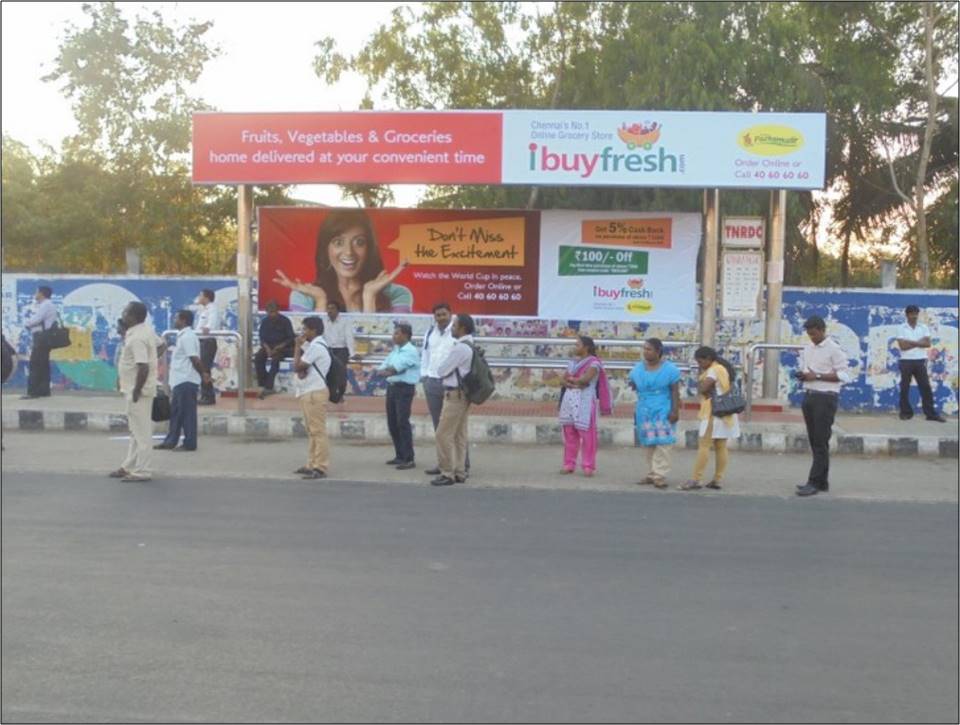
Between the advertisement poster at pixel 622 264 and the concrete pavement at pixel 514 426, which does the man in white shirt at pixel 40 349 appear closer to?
the concrete pavement at pixel 514 426

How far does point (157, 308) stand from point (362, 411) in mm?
4605

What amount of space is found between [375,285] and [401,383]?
5517 millimetres

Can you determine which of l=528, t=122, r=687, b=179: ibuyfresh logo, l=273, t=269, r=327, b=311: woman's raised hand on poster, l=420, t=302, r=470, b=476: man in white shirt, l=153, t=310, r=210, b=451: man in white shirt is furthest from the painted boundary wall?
l=420, t=302, r=470, b=476: man in white shirt

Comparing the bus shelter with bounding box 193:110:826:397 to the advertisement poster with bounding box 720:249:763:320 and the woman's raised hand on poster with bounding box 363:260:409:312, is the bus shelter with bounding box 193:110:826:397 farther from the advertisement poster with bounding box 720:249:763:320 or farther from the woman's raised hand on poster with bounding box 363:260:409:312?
the woman's raised hand on poster with bounding box 363:260:409:312

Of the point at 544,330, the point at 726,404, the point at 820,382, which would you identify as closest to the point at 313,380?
the point at 726,404

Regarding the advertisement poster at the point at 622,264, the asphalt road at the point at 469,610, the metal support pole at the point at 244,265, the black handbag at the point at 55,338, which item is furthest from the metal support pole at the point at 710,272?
the black handbag at the point at 55,338

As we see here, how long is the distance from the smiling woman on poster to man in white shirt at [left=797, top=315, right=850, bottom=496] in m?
7.64

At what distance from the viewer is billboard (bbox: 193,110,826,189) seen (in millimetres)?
14266

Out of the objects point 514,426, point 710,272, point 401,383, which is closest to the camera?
point 401,383

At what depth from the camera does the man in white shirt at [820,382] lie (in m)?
10.1

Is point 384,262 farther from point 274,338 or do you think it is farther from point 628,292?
point 628,292

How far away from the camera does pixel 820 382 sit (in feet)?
33.3

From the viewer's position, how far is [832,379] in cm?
1009

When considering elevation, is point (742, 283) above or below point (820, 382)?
above
